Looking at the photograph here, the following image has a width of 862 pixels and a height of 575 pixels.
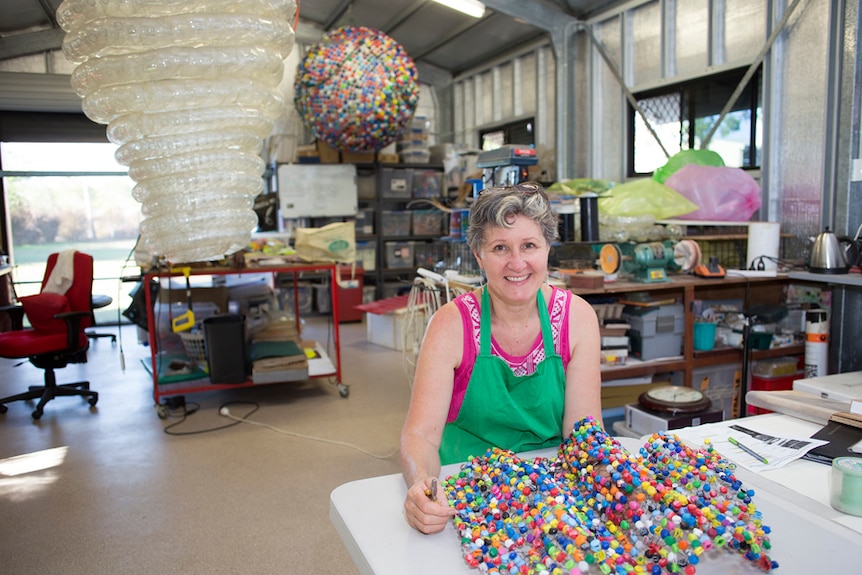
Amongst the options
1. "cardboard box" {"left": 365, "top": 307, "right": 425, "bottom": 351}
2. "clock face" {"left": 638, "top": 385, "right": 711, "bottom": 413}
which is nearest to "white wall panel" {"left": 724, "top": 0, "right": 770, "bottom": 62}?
"clock face" {"left": 638, "top": 385, "right": 711, "bottom": 413}

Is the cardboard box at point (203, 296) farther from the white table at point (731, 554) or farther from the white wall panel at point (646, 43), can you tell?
the white wall panel at point (646, 43)

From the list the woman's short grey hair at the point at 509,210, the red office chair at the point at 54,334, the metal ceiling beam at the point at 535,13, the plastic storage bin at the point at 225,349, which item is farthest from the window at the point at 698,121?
the red office chair at the point at 54,334

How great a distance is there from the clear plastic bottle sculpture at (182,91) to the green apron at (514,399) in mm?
841

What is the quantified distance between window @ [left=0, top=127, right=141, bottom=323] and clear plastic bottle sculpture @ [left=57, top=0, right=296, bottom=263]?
5645 millimetres

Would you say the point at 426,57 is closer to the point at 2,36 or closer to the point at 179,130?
the point at 2,36

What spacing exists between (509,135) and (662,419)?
17.5ft

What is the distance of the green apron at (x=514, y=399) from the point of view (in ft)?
5.10

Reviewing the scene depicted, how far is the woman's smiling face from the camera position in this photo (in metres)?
1.51

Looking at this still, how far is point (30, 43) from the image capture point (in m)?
6.72

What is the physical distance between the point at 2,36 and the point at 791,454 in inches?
323

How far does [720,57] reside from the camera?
471cm

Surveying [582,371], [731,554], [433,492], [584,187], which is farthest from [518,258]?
[584,187]

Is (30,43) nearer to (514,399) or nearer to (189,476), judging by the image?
(189,476)

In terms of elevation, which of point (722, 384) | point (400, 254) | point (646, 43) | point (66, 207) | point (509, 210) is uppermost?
point (646, 43)
